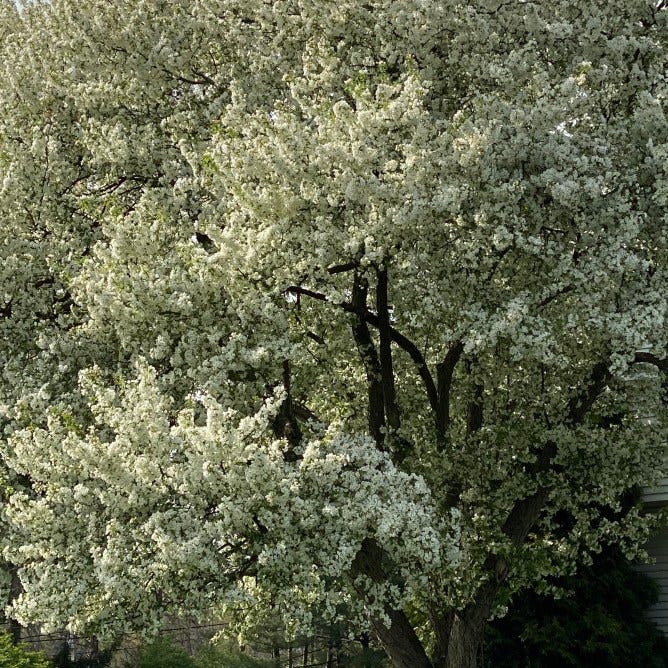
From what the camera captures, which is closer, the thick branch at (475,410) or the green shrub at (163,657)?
the thick branch at (475,410)

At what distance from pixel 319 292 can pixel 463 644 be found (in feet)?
16.3

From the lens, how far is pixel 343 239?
9992mm

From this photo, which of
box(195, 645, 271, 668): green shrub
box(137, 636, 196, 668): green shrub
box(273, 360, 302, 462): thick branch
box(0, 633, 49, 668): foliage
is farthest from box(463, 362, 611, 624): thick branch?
box(195, 645, 271, 668): green shrub

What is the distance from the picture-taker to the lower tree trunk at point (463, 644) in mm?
12055

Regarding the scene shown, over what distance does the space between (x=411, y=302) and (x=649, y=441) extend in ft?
12.8

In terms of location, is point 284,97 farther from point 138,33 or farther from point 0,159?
point 0,159

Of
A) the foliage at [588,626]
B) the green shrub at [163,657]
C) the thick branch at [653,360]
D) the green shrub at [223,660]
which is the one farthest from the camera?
the green shrub at [223,660]

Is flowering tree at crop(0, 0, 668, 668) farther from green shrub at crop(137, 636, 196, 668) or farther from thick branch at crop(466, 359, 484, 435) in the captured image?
green shrub at crop(137, 636, 196, 668)

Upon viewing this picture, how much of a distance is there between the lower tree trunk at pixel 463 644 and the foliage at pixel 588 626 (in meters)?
3.32

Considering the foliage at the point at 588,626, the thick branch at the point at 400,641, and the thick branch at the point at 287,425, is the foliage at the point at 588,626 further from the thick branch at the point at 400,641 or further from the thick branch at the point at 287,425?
the thick branch at the point at 287,425

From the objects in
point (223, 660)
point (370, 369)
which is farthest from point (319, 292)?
point (223, 660)

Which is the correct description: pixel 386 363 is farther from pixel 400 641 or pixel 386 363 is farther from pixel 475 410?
pixel 400 641

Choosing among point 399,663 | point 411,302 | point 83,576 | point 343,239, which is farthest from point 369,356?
point 83,576

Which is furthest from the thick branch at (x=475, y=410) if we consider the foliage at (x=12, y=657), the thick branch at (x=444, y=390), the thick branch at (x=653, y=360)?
the foliage at (x=12, y=657)
